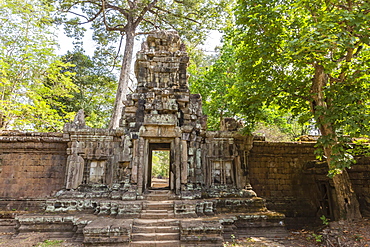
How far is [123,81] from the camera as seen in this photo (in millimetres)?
13789

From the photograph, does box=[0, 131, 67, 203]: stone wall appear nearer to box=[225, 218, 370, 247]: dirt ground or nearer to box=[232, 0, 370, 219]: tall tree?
box=[225, 218, 370, 247]: dirt ground

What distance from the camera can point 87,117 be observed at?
16484 mm

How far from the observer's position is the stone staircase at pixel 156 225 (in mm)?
5605

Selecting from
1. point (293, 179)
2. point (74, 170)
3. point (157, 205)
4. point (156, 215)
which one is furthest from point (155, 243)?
point (293, 179)

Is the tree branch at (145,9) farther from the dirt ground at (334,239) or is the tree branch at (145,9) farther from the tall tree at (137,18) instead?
the dirt ground at (334,239)

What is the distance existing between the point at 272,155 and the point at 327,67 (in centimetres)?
459

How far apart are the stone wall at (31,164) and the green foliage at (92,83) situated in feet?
25.9

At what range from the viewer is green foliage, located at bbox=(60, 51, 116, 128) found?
16766mm

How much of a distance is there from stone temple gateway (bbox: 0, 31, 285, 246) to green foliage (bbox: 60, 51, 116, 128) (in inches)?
340

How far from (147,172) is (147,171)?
0.07 meters

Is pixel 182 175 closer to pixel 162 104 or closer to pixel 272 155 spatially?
pixel 162 104

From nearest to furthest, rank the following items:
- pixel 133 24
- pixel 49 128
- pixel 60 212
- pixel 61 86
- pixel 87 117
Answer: pixel 60 212
pixel 49 128
pixel 61 86
pixel 133 24
pixel 87 117

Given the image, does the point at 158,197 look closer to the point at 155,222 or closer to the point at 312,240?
the point at 155,222

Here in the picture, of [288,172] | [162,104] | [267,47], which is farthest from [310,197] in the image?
[162,104]
